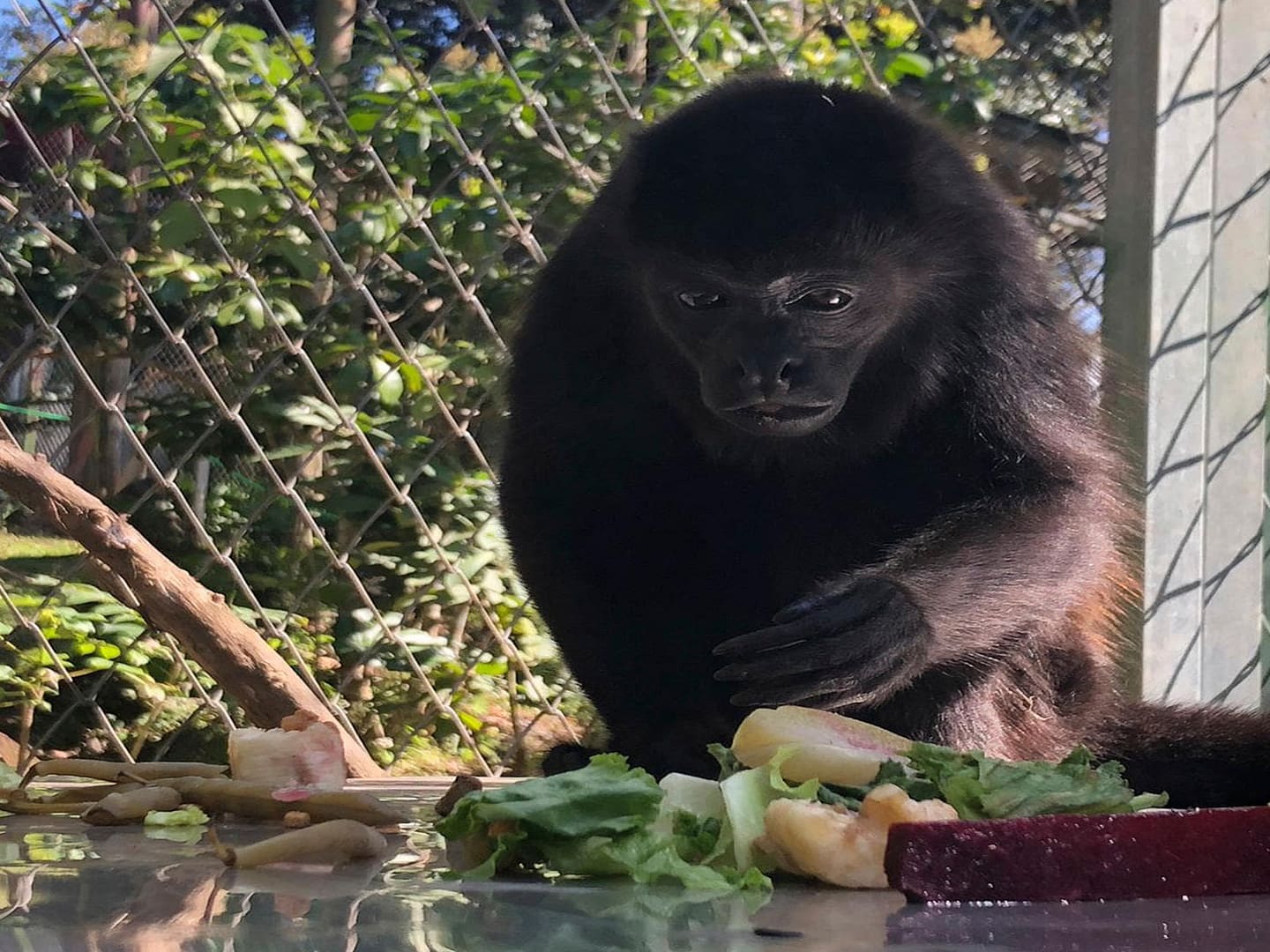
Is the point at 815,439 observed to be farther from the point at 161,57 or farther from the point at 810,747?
the point at 161,57

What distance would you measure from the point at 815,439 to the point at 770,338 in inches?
15.0

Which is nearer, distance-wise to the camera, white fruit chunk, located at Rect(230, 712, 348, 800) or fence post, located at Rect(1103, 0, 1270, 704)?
white fruit chunk, located at Rect(230, 712, 348, 800)

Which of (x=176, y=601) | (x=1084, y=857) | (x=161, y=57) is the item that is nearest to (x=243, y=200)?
(x=161, y=57)

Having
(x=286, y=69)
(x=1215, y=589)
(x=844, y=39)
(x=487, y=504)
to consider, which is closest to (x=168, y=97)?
(x=286, y=69)

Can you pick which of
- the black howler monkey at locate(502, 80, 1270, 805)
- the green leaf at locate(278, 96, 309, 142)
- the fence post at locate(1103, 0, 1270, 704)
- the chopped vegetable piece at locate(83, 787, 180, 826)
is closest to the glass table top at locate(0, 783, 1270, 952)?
the chopped vegetable piece at locate(83, 787, 180, 826)

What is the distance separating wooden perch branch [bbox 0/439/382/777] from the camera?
3271 mm

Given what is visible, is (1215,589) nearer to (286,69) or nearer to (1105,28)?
(1105,28)

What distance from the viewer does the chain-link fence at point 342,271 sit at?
3.47m

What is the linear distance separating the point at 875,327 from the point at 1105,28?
1415 mm

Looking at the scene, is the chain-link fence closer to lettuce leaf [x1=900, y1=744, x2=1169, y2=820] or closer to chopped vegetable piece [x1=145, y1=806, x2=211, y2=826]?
chopped vegetable piece [x1=145, y1=806, x2=211, y2=826]

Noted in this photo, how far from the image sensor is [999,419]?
2.49m

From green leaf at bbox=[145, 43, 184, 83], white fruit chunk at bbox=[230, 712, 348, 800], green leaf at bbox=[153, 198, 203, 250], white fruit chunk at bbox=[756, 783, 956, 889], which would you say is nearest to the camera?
white fruit chunk at bbox=[756, 783, 956, 889]

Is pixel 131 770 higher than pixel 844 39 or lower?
lower

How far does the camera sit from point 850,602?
6.36 ft
